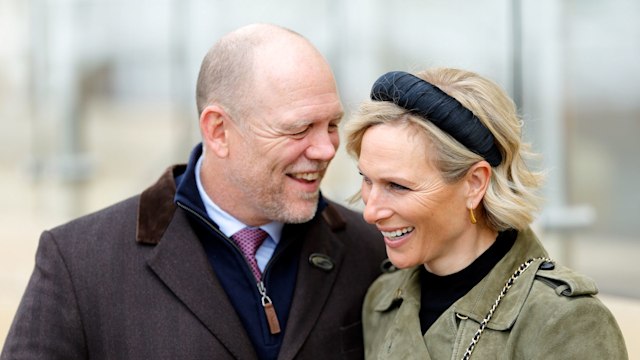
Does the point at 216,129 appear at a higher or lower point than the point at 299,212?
higher

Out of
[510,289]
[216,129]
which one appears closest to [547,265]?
[510,289]

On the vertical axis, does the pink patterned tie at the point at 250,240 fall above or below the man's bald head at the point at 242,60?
below

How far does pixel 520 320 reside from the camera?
2.23 meters

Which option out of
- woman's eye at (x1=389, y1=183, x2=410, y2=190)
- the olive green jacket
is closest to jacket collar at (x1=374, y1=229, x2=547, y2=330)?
the olive green jacket

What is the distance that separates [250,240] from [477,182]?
2.41 feet

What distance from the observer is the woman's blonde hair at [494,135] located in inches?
91.7

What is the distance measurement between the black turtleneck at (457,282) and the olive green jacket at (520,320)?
1.0 inches

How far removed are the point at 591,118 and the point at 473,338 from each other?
2.25 metres

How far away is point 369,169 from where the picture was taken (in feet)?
7.84

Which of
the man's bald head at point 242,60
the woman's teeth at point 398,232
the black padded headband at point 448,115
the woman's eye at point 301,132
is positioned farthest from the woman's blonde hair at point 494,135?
the man's bald head at point 242,60

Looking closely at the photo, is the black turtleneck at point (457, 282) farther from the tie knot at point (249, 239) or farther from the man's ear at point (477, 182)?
the tie knot at point (249, 239)

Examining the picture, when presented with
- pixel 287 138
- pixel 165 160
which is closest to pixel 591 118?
pixel 287 138

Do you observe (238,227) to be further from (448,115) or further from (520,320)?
(520,320)

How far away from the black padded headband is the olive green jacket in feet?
0.81
